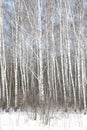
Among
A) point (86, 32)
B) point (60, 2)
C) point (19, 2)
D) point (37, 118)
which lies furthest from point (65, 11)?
point (37, 118)

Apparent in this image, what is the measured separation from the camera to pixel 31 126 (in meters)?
6.04

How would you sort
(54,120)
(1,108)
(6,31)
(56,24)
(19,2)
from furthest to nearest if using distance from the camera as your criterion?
(6,31) < (56,24) < (19,2) < (1,108) < (54,120)

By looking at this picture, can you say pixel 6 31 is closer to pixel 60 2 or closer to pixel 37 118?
pixel 60 2

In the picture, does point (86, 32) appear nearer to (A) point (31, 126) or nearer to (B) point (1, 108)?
(B) point (1, 108)

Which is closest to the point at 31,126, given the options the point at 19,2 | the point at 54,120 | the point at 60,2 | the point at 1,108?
the point at 54,120

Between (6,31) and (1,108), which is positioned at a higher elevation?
(6,31)

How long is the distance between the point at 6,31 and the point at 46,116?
12.1 metres

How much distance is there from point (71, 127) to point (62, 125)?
0.30 m

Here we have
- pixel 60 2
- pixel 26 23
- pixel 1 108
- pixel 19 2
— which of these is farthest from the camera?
pixel 26 23

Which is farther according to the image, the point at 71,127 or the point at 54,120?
the point at 54,120

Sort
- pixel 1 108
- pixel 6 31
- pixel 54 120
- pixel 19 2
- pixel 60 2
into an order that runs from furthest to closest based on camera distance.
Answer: pixel 6 31 → pixel 60 2 → pixel 19 2 → pixel 1 108 → pixel 54 120

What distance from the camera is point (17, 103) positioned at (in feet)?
32.8

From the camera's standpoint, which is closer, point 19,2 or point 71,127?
point 71,127

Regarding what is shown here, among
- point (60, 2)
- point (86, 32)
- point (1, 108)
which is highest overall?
point (60, 2)
